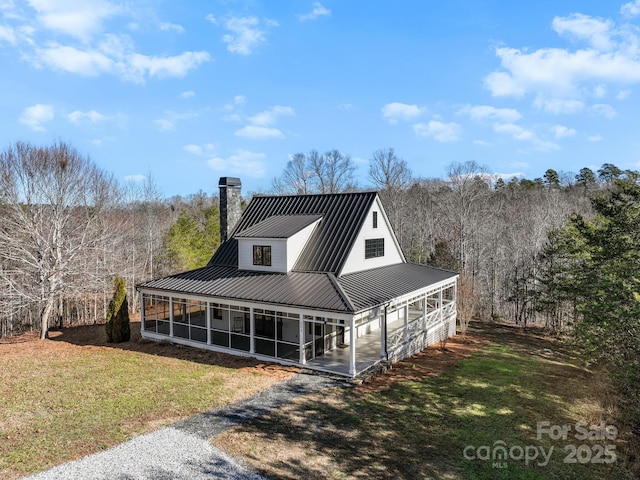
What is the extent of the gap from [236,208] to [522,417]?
1600 centimetres

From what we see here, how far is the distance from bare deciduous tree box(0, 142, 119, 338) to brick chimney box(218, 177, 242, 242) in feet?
21.8

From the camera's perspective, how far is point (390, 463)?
8.48 m

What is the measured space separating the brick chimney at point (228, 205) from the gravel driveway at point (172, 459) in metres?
11.7

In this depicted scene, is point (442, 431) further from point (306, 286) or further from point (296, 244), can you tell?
point (296, 244)

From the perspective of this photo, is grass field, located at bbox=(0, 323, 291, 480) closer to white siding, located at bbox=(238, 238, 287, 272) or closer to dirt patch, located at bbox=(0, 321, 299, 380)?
dirt patch, located at bbox=(0, 321, 299, 380)

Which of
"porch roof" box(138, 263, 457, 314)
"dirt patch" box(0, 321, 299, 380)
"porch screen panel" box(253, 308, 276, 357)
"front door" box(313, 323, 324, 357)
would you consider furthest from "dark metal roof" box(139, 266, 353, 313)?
"dirt patch" box(0, 321, 299, 380)

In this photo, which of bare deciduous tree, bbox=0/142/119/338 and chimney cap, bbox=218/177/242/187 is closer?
bare deciduous tree, bbox=0/142/119/338

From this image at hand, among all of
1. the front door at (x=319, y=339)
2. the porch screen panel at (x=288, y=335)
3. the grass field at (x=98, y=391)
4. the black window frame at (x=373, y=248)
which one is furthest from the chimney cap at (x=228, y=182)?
the front door at (x=319, y=339)

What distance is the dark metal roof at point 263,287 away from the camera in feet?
46.0

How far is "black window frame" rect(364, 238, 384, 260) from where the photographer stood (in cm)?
1850

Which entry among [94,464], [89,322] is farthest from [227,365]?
[89,322]

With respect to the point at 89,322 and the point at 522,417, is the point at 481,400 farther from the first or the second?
the point at 89,322

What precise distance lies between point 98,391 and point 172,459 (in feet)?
17.1

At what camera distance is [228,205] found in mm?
20875
